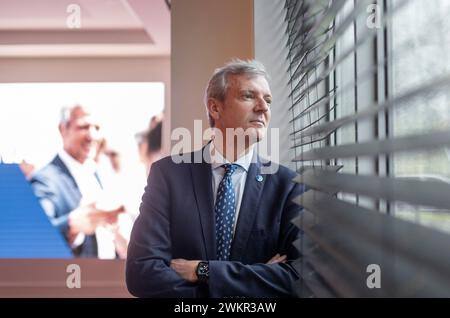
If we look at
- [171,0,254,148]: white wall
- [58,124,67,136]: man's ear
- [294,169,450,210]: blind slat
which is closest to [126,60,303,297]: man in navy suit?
[294,169,450,210]: blind slat

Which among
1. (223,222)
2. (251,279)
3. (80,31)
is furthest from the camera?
(80,31)

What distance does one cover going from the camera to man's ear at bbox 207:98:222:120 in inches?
63.5

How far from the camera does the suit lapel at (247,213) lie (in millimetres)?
1409

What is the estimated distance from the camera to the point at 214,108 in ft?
5.34

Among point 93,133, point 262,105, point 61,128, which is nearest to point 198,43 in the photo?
point 262,105

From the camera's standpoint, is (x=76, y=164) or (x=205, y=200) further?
(x=76, y=164)

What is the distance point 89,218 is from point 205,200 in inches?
129

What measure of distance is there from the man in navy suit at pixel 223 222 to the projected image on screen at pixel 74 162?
3.01 m

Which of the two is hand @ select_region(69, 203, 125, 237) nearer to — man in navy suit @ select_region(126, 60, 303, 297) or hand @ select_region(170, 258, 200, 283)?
man in navy suit @ select_region(126, 60, 303, 297)

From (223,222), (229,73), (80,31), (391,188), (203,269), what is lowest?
(203,269)

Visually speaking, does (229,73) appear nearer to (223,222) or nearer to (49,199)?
(223,222)

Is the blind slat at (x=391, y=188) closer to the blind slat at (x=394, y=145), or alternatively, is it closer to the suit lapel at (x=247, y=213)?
the blind slat at (x=394, y=145)

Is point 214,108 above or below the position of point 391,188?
above
